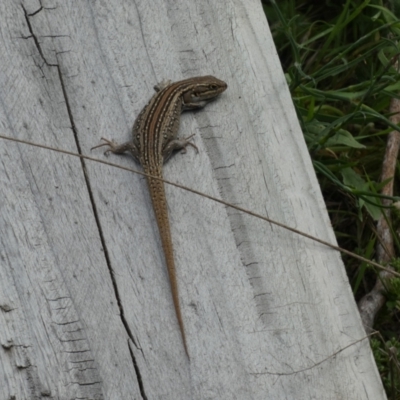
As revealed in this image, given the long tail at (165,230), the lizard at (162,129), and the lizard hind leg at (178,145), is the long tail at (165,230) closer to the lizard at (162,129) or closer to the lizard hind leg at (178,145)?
the lizard at (162,129)

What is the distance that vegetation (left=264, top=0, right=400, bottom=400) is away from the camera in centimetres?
314

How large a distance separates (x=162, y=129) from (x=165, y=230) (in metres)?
0.61

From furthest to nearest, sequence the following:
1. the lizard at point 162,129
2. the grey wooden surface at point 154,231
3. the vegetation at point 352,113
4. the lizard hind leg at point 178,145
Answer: the vegetation at point 352,113, the lizard hind leg at point 178,145, the lizard at point 162,129, the grey wooden surface at point 154,231

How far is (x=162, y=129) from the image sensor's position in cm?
247

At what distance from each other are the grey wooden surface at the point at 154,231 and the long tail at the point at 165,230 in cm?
2

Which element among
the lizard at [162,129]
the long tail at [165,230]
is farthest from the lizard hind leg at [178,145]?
the long tail at [165,230]

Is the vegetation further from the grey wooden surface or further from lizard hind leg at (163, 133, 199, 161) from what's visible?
lizard hind leg at (163, 133, 199, 161)

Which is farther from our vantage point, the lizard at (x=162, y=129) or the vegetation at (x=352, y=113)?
the vegetation at (x=352, y=113)

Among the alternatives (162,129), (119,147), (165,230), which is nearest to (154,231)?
(165,230)

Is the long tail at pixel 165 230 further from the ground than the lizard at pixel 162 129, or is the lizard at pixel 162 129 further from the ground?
the lizard at pixel 162 129

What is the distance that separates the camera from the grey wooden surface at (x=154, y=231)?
1.80m

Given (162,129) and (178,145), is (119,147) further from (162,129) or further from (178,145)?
(162,129)

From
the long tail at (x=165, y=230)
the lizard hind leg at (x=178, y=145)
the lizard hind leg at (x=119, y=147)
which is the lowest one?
the long tail at (x=165, y=230)

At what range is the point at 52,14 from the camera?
7.44 ft
